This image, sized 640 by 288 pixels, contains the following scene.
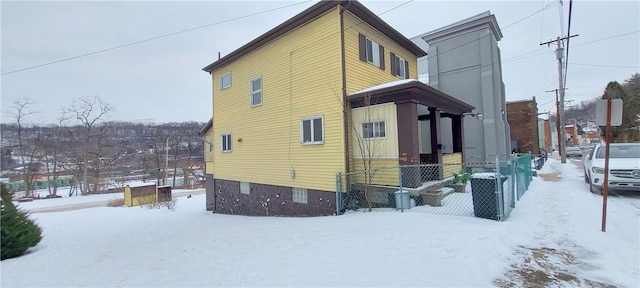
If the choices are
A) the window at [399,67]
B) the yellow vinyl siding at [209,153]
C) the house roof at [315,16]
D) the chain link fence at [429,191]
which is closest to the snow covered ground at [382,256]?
the chain link fence at [429,191]

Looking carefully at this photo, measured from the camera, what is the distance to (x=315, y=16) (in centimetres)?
1026

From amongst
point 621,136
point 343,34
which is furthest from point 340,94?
point 621,136

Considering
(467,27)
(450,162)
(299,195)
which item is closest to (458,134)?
(450,162)

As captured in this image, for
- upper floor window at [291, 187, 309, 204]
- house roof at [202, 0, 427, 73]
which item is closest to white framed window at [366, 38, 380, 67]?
house roof at [202, 0, 427, 73]

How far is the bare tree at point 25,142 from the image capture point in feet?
72.7

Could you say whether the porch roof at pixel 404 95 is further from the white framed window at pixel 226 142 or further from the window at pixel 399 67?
the white framed window at pixel 226 142

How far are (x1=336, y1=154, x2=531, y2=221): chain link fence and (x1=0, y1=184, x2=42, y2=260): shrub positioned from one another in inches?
302

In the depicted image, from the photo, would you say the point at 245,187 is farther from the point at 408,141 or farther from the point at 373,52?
the point at 408,141

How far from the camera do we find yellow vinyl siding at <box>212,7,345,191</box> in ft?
32.1

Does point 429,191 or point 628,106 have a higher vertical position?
point 628,106

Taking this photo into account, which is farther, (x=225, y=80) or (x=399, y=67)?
(x=225, y=80)

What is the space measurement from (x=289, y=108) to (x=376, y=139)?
3.92 meters

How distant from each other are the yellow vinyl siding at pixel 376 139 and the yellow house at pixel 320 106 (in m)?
0.03

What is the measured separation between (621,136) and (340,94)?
29651 mm
